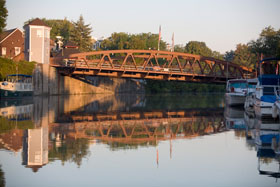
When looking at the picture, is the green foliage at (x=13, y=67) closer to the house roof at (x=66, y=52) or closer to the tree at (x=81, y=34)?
the house roof at (x=66, y=52)

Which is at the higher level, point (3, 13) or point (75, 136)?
point (3, 13)

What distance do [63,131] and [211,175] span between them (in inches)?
435

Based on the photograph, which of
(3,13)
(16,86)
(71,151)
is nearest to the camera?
(71,151)

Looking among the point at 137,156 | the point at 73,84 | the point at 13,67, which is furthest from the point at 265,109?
the point at 73,84

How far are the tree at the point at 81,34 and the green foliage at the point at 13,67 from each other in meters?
43.5

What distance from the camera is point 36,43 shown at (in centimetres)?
6506

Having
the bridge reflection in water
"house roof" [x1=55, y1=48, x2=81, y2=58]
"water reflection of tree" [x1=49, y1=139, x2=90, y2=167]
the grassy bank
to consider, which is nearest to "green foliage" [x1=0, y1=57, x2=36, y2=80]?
"house roof" [x1=55, y1=48, x2=81, y2=58]

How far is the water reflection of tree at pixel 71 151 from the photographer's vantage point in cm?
1430

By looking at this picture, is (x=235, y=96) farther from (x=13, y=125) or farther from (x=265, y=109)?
A: (x=13, y=125)

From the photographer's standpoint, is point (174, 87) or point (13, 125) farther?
point (174, 87)

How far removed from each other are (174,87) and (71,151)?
86.9 m

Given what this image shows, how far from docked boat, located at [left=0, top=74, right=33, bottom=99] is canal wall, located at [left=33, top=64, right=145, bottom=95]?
177cm

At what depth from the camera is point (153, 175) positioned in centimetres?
1223

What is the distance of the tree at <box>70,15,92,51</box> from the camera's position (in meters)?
106
